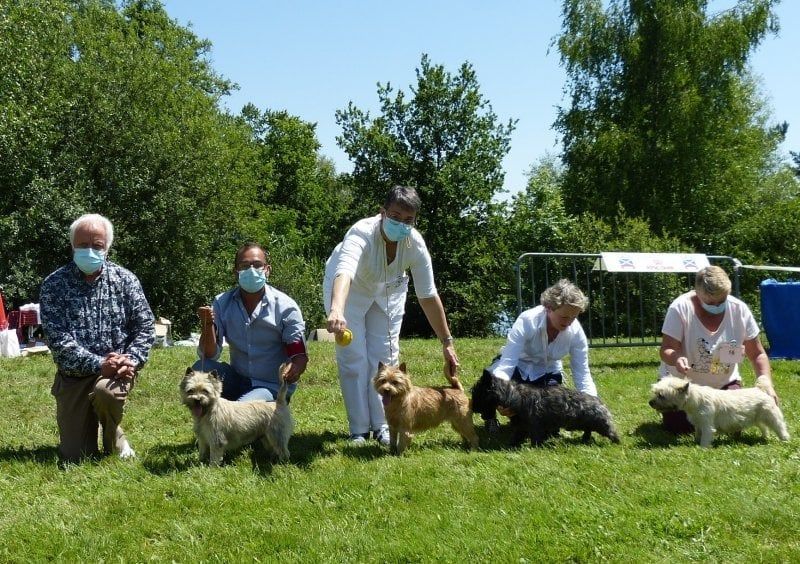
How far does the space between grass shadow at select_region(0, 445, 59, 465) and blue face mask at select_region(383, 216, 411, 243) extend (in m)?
2.96

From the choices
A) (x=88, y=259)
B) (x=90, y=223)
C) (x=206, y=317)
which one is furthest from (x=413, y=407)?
(x=90, y=223)

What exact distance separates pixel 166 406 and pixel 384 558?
16.8 feet

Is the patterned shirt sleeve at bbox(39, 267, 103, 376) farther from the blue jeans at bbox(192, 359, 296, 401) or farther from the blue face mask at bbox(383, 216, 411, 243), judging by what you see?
the blue face mask at bbox(383, 216, 411, 243)

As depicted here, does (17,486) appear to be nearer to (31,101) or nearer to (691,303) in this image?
(691,303)

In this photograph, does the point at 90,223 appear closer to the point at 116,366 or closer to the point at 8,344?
the point at 116,366

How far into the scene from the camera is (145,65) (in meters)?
28.3

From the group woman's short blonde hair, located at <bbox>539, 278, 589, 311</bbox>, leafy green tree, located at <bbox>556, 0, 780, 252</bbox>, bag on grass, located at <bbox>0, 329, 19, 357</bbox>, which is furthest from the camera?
leafy green tree, located at <bbox>556, 0, 780, 252</bbox>

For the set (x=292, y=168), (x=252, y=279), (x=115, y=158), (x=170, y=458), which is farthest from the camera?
(x=292, y=168)

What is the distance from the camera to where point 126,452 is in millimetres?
5984

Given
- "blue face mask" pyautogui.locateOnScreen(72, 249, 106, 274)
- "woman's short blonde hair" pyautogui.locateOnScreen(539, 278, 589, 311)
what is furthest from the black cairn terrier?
"blue face mask" pyautogui.locateOnScreen(72, 249, 106, 274)

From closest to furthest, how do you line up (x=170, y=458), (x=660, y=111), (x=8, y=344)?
(x=170, y=458) < (x=8, y=344) < (x=660, y=111)

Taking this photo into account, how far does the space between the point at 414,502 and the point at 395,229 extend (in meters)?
2.14

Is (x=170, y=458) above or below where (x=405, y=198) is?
below

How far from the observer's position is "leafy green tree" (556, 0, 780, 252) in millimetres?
29562
